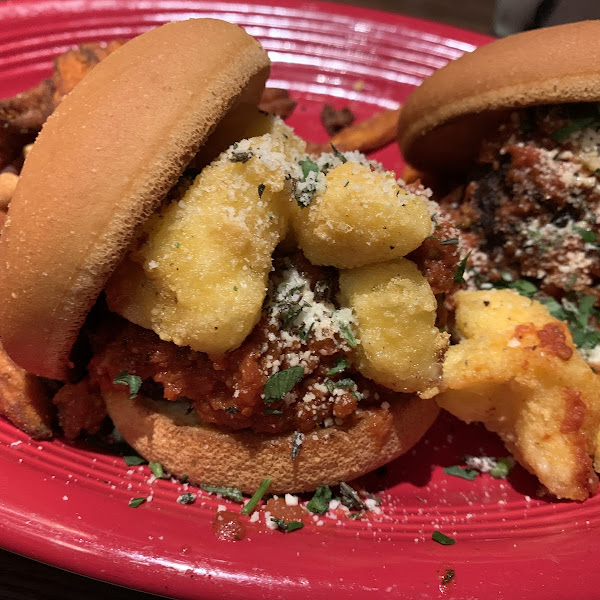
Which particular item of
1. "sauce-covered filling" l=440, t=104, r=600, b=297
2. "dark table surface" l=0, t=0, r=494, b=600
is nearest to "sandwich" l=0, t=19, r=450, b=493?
"dark table surface" l=0, t=0, r=494, b=600

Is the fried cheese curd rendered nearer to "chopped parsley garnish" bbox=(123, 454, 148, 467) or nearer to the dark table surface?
"chopped parsley garnish" bbox=(123, 454, 148, 467)

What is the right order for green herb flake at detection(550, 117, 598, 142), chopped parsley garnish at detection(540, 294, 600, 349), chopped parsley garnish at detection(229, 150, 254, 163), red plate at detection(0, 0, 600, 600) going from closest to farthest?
red plate at detection(0, 0, 600, 600) < chopped parsley garnish at detection(229, 150, 254, 163) < green herb flake at detection(550, 117, 598, 142) < chopped parsley garnish at detection(540, 294, 600, 349)

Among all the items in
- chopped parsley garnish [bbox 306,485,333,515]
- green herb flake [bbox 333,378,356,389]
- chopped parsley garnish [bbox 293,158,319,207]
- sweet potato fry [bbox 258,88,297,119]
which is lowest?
chopped parsley garnish [bbox 306,485,333,515]

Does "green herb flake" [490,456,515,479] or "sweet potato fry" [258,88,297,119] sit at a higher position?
"sweet potato fry" [258,88,297,119]

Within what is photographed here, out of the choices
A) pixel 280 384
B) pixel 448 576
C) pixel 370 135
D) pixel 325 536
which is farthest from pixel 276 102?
pixel 448 576

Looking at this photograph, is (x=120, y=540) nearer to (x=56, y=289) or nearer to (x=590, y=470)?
(x=56, y=289)

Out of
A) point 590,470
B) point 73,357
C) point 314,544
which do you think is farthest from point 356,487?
point 73,357

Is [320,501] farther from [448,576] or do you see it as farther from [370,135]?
[370,135]
